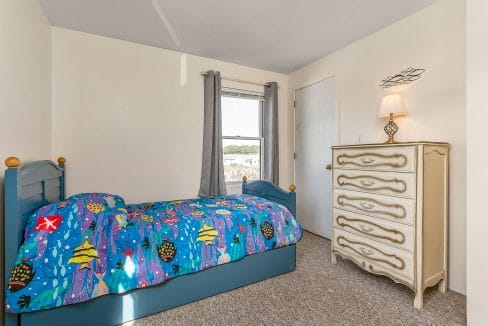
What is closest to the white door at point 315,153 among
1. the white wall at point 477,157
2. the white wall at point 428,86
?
the white wall at point 428,86

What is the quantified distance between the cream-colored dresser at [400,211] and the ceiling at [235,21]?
127 centimetres

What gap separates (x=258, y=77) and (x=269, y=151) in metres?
1.13

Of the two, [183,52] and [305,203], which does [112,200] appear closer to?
[183,52]

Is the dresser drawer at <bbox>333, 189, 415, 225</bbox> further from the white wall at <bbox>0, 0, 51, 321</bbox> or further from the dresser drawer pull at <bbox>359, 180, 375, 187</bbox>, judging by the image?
the white wall at <bbox>0, 0, 51, 321</bbox>

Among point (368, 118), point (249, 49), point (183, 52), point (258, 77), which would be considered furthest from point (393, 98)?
point (183, 52)

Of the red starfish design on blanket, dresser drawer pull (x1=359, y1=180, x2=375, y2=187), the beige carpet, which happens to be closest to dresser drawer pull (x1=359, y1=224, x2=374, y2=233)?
dresser drawer pull (x1=359, y1=180, x2=375, y2=187)

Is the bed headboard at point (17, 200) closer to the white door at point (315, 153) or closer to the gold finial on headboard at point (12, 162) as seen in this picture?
the gold finial on headboard at point (12, 162)

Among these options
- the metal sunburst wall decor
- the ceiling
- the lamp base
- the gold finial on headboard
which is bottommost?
the gold finial on headboard

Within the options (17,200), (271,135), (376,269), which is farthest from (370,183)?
(17,200)

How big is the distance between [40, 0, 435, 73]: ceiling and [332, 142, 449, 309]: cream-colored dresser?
1269 millimetres

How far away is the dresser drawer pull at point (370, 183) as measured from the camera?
6.21ft

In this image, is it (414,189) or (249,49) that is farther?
(249,49)

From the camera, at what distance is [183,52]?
3.10 metres

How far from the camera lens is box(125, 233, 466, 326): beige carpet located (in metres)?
1.67
